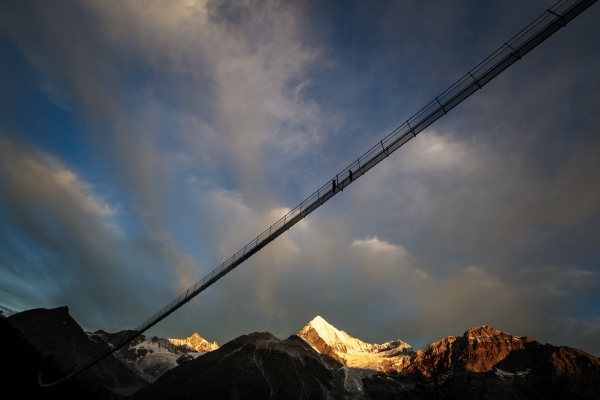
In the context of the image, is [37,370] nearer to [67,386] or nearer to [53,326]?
[67,386]

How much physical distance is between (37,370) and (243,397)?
109842 millimetres

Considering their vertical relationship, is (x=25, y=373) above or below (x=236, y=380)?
below

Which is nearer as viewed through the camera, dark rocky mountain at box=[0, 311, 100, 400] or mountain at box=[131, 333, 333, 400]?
dark rocky mountain at box=[0, 311, 100, 400]

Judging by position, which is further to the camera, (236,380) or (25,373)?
(236,380)

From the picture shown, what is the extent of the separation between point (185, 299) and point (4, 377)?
74.7 ft

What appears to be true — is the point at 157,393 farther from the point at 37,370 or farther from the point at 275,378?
the point at 37,370

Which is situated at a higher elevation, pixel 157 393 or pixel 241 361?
pixel 241 361

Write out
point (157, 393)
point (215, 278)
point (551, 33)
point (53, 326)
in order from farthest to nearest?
point (53, 326) → point (157, 393) → point (215, 278) → point (551, 33)

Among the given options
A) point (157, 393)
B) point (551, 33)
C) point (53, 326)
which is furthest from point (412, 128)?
point (53, 326)

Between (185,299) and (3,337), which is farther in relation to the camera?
(3,337)

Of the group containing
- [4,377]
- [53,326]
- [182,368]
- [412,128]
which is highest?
[53,326]

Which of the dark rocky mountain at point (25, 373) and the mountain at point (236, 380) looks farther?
the mountain at point (236, 380)

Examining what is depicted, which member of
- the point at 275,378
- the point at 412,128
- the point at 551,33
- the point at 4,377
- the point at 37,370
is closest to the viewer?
the point at 551,33

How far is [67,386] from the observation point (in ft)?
179
